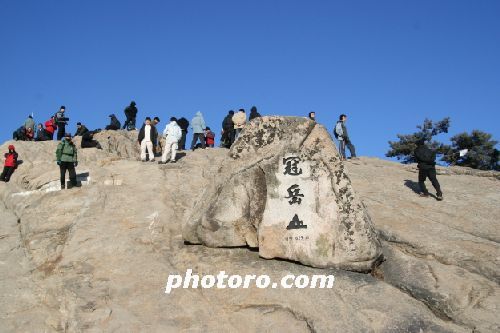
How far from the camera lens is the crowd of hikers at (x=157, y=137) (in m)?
17.3

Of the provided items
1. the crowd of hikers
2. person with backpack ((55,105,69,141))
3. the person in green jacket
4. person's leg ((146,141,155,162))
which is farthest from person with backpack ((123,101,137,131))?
the person in green jacket

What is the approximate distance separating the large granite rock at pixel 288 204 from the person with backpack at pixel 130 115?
1809 centimetres

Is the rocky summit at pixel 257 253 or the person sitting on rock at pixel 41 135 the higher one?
the person sitting on rock at pixel 41 135

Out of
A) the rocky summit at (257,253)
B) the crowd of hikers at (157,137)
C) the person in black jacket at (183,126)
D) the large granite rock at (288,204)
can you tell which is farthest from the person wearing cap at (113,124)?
the large granite rock at (288,204)

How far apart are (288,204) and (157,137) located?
13086 millimetres

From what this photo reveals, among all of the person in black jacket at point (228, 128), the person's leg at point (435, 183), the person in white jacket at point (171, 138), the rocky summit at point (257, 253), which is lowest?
the rocky summit at point (257, 253)

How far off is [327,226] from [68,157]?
392 inches

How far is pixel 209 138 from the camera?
2652cm

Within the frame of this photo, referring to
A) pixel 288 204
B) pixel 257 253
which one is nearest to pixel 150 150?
pixel 257 253

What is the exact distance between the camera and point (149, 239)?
13.3 m

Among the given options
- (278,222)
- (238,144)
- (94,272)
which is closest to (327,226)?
(278,222)

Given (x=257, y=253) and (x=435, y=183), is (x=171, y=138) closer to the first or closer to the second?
(x=257, y=253)

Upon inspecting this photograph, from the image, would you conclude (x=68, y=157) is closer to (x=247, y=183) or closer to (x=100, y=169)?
(x=100, y=169)

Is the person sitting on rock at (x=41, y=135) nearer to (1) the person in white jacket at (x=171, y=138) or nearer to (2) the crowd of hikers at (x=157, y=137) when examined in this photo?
(2) the crowd of hikers at (x=157, y=137)
